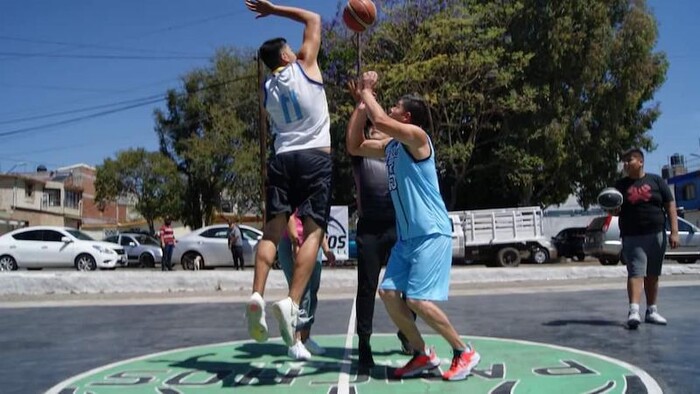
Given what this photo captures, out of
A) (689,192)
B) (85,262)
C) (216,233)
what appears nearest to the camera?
(85,262)

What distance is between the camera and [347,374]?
15.4ft

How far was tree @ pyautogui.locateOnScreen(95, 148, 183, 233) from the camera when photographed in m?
44.5

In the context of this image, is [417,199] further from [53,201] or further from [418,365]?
[53,201]

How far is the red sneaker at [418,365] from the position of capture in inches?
179

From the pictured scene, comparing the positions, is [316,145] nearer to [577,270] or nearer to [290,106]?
[290,106]

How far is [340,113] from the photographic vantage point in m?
29.5

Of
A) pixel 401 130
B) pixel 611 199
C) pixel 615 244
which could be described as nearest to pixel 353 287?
pixel 611 199

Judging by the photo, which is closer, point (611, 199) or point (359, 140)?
point (359, 140)

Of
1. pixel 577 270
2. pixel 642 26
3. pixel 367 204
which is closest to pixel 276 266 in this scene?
pixel 577 270

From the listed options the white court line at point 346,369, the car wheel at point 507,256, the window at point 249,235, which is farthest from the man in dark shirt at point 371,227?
the car wheel at point 507,256

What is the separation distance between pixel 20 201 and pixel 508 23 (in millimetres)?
42228

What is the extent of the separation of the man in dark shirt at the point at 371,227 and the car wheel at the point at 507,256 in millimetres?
20785

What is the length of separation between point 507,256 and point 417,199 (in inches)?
849

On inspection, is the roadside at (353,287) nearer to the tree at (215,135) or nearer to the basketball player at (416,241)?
the basketball player at (416,241)
